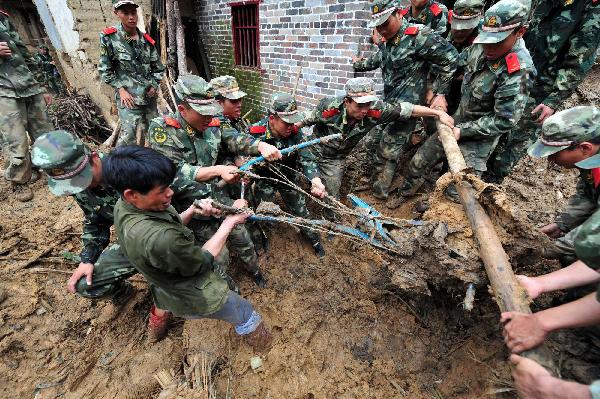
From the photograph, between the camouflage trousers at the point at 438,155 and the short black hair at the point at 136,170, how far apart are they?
8.91 ft

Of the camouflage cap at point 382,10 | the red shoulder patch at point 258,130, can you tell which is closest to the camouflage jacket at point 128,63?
the red shoulder patch at point 258,130

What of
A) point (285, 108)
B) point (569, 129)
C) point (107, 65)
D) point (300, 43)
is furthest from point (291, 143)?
point (107, 65)

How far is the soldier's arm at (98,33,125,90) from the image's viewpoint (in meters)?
4.18

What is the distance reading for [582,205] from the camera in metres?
2.15

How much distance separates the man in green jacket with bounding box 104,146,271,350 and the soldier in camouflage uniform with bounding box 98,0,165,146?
3.51 m

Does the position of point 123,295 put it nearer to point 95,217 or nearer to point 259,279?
point 95,217

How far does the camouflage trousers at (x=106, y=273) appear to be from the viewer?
2.34 meters

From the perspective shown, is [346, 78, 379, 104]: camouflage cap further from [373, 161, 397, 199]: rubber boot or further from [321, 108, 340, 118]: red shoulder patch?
[373, 161, 397, 199]: rubber boot

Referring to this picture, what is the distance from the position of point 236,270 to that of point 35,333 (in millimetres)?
1733

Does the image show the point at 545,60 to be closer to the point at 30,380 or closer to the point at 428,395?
the point at 428,395

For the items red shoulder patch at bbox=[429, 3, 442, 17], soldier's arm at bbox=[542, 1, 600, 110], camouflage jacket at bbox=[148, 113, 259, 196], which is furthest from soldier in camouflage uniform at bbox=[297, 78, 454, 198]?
red shoulder patch at bbox=[429, 3, 442, 17]

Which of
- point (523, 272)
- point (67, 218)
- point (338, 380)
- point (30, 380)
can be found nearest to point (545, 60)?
point (523, 272)

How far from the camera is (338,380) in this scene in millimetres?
2330

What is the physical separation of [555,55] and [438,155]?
1.54 meters
